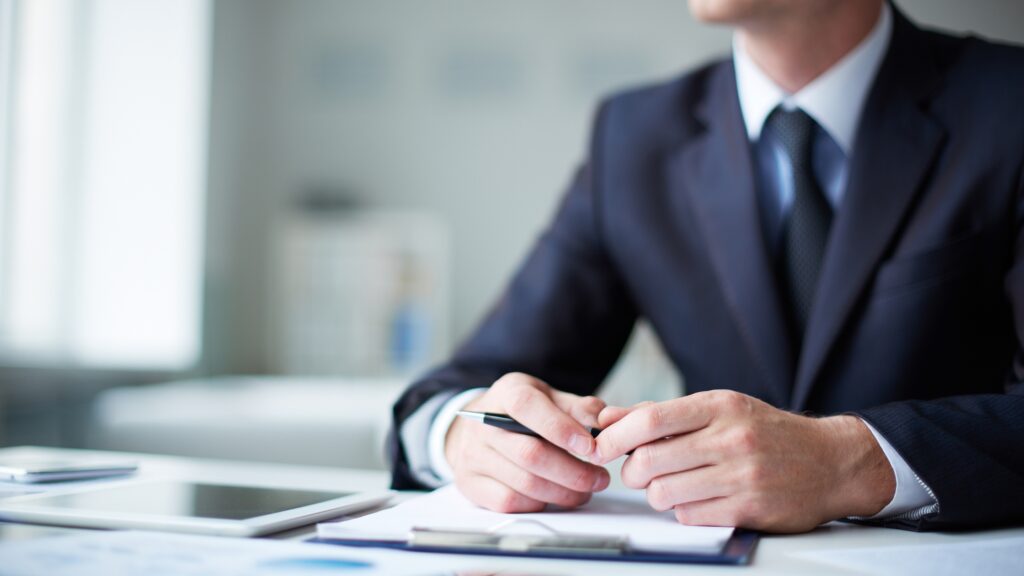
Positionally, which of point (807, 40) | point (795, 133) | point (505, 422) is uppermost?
point (807, 40)

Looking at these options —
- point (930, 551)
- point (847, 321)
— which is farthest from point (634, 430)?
point (847, 321)

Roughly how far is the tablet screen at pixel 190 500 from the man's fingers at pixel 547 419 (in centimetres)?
21

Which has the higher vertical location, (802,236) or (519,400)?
(802,236)

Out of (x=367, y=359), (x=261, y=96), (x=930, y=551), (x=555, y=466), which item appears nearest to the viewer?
(x=930, y=551)

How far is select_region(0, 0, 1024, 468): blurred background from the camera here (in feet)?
14.0

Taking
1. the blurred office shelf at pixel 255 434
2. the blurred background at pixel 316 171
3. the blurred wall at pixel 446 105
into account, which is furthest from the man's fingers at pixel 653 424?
the blurred wall at pixel 446 105

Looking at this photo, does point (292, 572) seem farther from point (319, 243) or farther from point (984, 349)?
point (319, 243)

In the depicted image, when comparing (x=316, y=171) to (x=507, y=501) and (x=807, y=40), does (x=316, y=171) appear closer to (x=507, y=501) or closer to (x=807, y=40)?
(x=807, y=40)

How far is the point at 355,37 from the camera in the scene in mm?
6645

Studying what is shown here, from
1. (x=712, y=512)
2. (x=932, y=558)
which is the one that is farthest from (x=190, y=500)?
(x=932, y=558)

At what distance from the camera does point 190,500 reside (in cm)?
82

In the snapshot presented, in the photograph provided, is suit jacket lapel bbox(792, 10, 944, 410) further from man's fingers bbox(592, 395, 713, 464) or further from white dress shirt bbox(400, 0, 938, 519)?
man's fingers bbox(592, 395, 713, 464)

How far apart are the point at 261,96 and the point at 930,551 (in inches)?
252

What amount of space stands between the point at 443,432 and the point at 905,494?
0.47 metres
